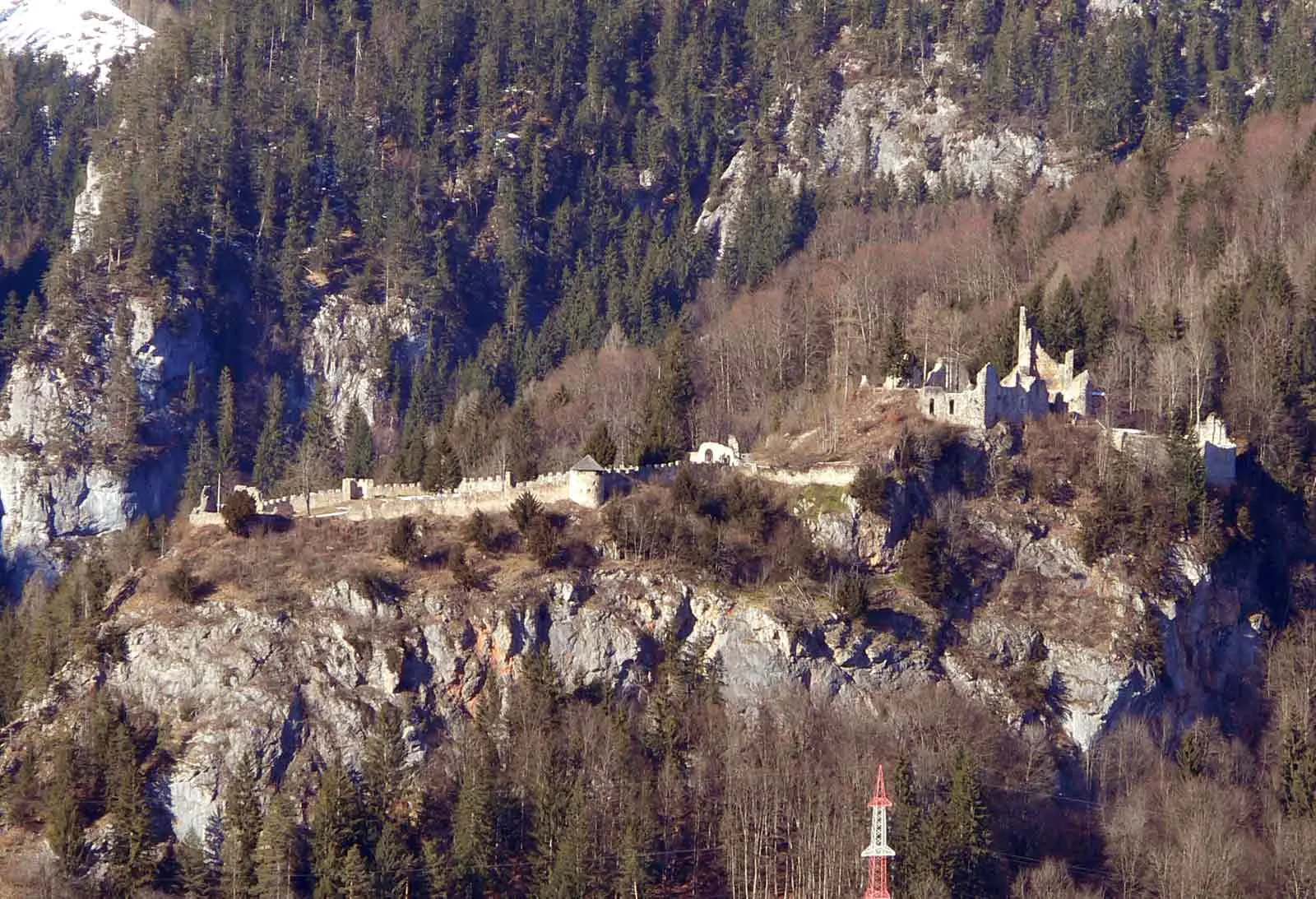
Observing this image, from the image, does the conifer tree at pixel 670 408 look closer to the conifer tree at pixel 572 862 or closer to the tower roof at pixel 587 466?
the tower roof at pixel 587 466

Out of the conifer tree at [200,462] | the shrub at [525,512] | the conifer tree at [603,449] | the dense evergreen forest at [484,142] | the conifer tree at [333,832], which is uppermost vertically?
the dense evergreen forest at [484,142]

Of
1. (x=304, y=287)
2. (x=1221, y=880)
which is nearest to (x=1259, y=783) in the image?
(x=1221, y=880)

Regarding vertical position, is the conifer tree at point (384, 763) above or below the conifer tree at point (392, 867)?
above

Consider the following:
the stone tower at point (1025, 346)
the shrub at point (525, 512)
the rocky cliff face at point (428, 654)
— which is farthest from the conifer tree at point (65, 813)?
the stone tower at point (1025, 346)

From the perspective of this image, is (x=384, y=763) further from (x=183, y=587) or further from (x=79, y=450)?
(x=79, y=450)

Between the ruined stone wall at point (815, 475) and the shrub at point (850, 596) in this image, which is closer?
the shrub at point (850, 596)

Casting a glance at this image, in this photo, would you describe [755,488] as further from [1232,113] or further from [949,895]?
[1232,113]

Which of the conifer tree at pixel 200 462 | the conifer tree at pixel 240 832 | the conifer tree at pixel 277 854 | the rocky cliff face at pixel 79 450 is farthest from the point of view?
the rocky cliff face at pixel 79 450

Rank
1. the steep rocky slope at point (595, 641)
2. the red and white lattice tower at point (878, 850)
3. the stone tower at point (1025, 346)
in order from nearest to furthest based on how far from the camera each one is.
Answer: the red and white lattice tower at point (878, 850)
the steep rocky slope at point (595, 641)
the stone tower at point (1025, 346)

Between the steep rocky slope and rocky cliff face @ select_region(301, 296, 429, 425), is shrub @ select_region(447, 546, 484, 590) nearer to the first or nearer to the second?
the steep rocky slope
